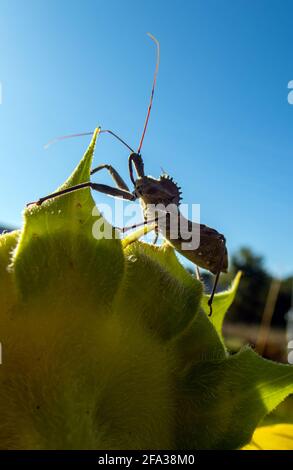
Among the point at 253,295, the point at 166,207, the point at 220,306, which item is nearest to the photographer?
the point at 220,306

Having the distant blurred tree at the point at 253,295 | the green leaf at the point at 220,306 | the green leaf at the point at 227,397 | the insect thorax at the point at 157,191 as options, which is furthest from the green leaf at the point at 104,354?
the distant blurred tree at the point at 253,295

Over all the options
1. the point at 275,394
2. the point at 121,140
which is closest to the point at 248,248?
the point at 121,140

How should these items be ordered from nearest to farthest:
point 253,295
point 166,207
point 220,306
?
point 220,306
point 166,207
point 253,295

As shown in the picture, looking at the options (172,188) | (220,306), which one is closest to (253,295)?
(172,188)

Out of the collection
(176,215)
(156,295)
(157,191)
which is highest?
(157,191)

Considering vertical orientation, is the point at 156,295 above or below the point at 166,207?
below

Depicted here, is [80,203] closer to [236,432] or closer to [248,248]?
[236,432]

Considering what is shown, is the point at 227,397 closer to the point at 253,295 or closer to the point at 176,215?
the point at 176,215

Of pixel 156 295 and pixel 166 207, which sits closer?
pixel 156 295

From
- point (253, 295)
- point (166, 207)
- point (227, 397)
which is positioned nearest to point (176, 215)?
point (166, 207)

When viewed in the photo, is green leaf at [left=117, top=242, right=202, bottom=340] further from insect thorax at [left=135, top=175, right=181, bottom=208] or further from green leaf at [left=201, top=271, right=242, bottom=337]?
insect thorax at [left=135, top=175, right=181, bottom=208]

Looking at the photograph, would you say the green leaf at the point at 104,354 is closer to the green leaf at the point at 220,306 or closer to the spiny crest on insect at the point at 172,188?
the green leaf at the point at 220,306
